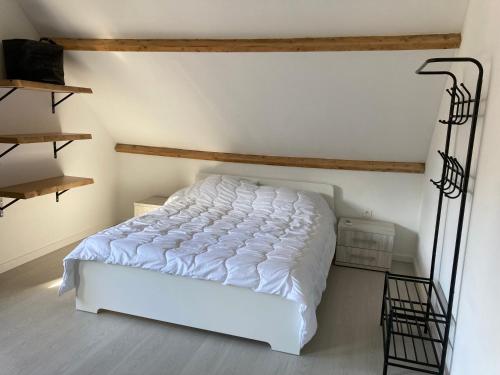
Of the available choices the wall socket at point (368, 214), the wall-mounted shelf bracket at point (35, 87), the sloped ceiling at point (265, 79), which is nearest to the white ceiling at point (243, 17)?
the sloped ceiling at point (265, 79)

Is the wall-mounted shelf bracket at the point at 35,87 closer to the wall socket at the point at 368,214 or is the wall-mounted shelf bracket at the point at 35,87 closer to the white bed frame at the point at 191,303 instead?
the white bed frame at the point at 191,303

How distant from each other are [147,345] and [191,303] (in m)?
0.35

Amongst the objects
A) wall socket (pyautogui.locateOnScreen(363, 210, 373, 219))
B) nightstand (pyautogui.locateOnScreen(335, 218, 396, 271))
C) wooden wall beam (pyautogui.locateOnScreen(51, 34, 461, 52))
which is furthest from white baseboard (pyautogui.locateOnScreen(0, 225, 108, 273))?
wall socket (pyautogui.locateOnScreen(363, 210, 373, 219))

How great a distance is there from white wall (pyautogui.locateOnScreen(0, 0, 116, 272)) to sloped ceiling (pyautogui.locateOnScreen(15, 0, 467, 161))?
219 millimetres

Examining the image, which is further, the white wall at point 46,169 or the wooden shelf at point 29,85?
the white wall at point 46,169

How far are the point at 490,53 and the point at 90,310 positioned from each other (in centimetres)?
284

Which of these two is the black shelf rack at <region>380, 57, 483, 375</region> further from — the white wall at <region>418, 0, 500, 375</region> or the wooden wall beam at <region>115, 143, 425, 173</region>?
the wooden wall beam at <region>115, 143, 425, 173</region>

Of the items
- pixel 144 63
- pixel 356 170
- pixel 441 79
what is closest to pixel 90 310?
pixel 144 63

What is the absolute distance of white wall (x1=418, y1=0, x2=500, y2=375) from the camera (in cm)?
156

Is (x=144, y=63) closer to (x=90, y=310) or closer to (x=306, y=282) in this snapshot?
(x=90, y=310)

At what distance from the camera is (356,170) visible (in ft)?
13.1

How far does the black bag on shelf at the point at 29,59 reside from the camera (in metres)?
3.07

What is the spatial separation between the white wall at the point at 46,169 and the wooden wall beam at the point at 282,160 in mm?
455

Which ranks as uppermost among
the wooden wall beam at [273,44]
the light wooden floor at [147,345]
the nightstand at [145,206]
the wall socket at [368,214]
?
the wooden wall beam at [273,44]
